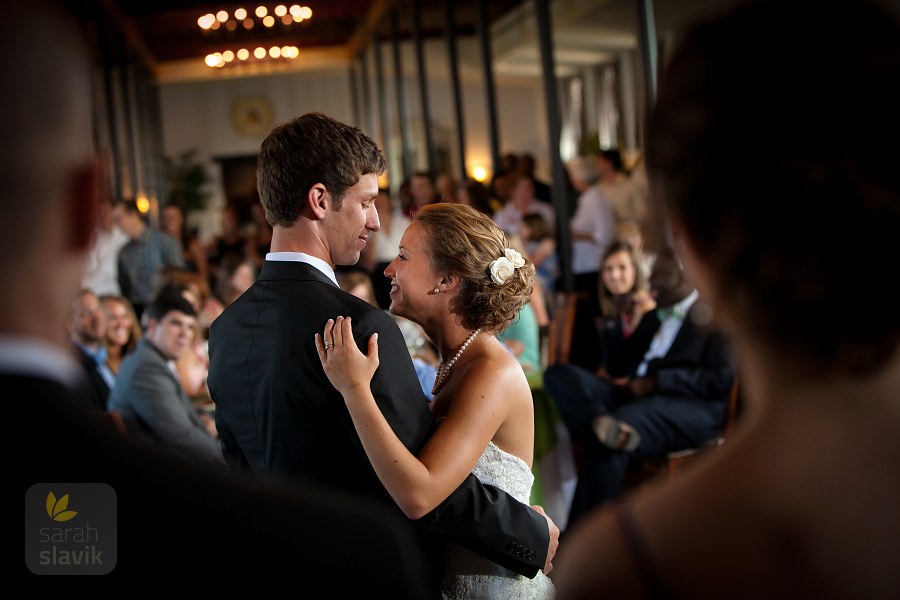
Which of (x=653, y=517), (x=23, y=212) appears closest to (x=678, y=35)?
(x=653, y=517)

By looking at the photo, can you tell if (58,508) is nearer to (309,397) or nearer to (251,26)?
(309,397)

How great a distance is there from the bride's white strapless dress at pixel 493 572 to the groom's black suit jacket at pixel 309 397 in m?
0.11

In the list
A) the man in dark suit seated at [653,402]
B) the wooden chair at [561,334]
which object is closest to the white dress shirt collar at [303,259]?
the man in dark suit seated at [653,402]

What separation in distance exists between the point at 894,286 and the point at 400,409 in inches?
43.1

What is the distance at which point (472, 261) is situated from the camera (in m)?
2.17

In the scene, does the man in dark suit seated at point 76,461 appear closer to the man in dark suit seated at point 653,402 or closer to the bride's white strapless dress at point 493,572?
the bride's white strapless dress at point 493,572

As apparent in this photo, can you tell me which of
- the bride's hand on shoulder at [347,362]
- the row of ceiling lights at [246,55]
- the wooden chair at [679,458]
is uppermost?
the row of ceiling lights at [246,55]

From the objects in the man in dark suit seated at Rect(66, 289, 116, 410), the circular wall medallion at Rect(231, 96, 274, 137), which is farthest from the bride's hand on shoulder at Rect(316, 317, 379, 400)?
the circular wall medallion at Rect(231, 96, 274, 137)

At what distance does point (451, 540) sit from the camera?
1917 millimetres

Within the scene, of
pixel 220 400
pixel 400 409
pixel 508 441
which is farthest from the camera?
pixel 508 441

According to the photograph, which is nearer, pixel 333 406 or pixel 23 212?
pixel 23 212

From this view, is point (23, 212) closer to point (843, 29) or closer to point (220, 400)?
point (843, 29)

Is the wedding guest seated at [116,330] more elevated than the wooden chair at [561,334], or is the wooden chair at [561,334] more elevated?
the wedding guest seated at [116,330]

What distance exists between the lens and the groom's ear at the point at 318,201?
6.29 ft
